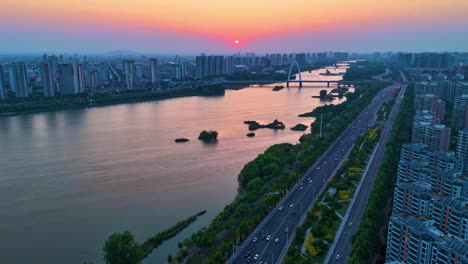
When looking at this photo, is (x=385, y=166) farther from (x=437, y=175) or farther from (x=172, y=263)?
(x=172, y=263)

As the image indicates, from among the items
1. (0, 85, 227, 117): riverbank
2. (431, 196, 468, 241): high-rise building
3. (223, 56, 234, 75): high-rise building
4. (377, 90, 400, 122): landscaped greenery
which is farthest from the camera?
(223, 56, 234, 75): high-rise building

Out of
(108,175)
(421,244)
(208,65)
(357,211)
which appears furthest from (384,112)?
(208,65)

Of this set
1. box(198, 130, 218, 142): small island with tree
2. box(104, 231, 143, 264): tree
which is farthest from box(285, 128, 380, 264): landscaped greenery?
box(198, 130, 218, 142): small island with tree

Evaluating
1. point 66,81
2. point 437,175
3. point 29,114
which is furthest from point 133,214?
point 66,81

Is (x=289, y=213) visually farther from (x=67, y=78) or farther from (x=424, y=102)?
(x=67, y=78)

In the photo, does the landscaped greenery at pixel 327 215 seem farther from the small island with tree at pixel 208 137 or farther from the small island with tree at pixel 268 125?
the small island with tree at pixel 268 125

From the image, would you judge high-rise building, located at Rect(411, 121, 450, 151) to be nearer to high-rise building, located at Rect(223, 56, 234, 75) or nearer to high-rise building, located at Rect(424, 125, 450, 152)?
high-rise building, located at Rect(424, 125, 450, 152)

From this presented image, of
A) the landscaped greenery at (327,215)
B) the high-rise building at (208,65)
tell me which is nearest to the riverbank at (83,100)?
the high-rise building at (208,65)
